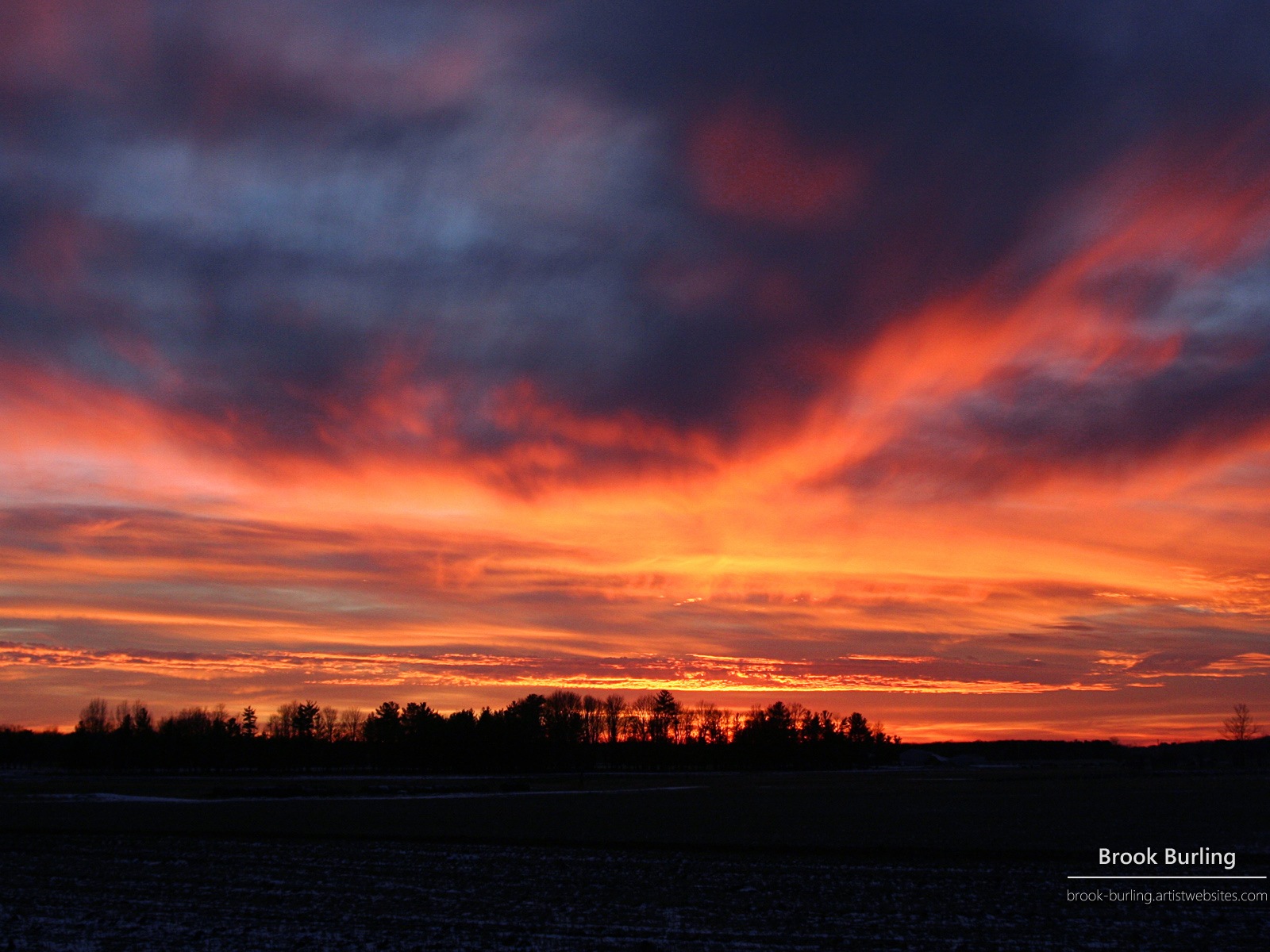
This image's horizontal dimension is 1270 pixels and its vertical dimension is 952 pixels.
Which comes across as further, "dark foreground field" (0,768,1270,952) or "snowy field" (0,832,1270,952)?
"dark foreground field" (0,768,1270,952)

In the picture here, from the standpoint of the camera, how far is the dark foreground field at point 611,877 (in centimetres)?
2330

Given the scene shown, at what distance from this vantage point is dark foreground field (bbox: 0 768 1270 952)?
76.4 ft

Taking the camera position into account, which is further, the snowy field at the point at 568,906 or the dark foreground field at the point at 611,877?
the dark foreground field at the point at 611,877

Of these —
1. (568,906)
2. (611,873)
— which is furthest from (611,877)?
(568,906)

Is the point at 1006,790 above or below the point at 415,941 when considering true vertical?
below

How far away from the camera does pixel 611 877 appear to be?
33906mm

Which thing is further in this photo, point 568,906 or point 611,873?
point 611,873

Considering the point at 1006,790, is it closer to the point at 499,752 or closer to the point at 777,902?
the point at 777,902

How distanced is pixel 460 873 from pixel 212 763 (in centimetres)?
18224

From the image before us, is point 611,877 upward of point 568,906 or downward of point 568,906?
downward

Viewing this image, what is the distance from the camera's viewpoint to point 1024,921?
2498cm

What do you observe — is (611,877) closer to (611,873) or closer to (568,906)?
(611,873)

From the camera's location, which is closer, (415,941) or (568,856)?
(415,941)

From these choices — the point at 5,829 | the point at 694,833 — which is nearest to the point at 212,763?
the point at 5,829
